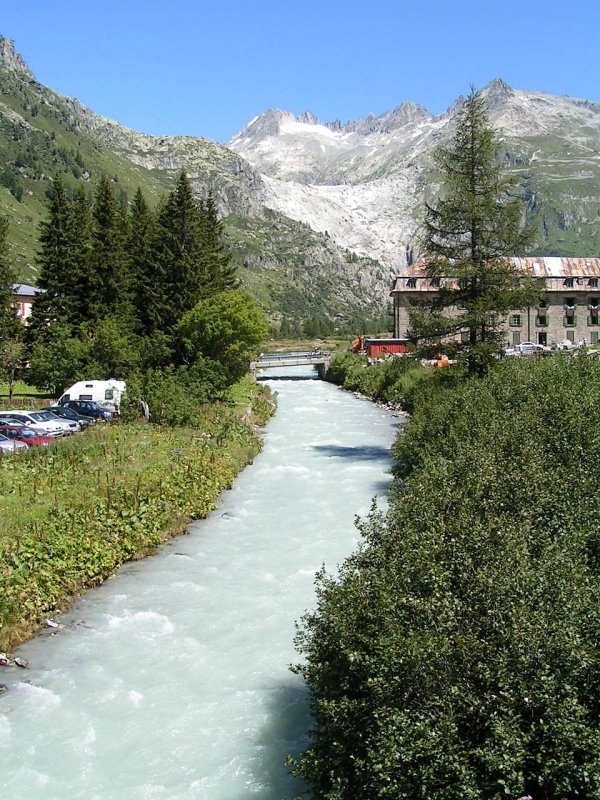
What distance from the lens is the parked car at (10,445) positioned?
3192 centimetres

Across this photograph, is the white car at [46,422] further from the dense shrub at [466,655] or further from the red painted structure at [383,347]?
the red painted structure at [383,347]

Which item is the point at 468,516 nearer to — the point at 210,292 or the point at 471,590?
the point at 471,590

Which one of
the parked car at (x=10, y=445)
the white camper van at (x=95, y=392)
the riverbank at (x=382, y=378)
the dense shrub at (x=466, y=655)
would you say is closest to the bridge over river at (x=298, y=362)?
the riverbank at (x=382, y=378)

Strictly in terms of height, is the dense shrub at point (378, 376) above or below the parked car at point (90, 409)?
above

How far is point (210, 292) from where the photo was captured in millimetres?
63812

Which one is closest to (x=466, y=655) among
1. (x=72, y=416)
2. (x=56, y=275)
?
(x=72, y=416)

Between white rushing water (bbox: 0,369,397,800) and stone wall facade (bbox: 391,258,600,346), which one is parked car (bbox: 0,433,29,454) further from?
stone wall facade (bbox: 391,258,600,346)

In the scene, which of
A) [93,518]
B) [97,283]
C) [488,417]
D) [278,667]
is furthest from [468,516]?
[97,283]

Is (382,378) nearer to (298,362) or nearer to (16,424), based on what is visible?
(298,362)

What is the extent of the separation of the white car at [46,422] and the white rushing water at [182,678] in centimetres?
1473

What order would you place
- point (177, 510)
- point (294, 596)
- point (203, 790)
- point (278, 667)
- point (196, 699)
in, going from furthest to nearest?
point (177, 510), point (294, 596), point (278, 667), point (196, 699), point (203, 790)

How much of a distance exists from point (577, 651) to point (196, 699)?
847 cm

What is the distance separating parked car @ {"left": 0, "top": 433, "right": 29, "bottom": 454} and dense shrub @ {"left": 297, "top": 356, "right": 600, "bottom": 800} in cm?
2280

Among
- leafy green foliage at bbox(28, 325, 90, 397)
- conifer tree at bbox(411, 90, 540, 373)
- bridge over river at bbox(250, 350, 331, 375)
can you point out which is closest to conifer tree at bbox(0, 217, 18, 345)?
leafy green foliage at bbox(28, 325, 90, 397)
